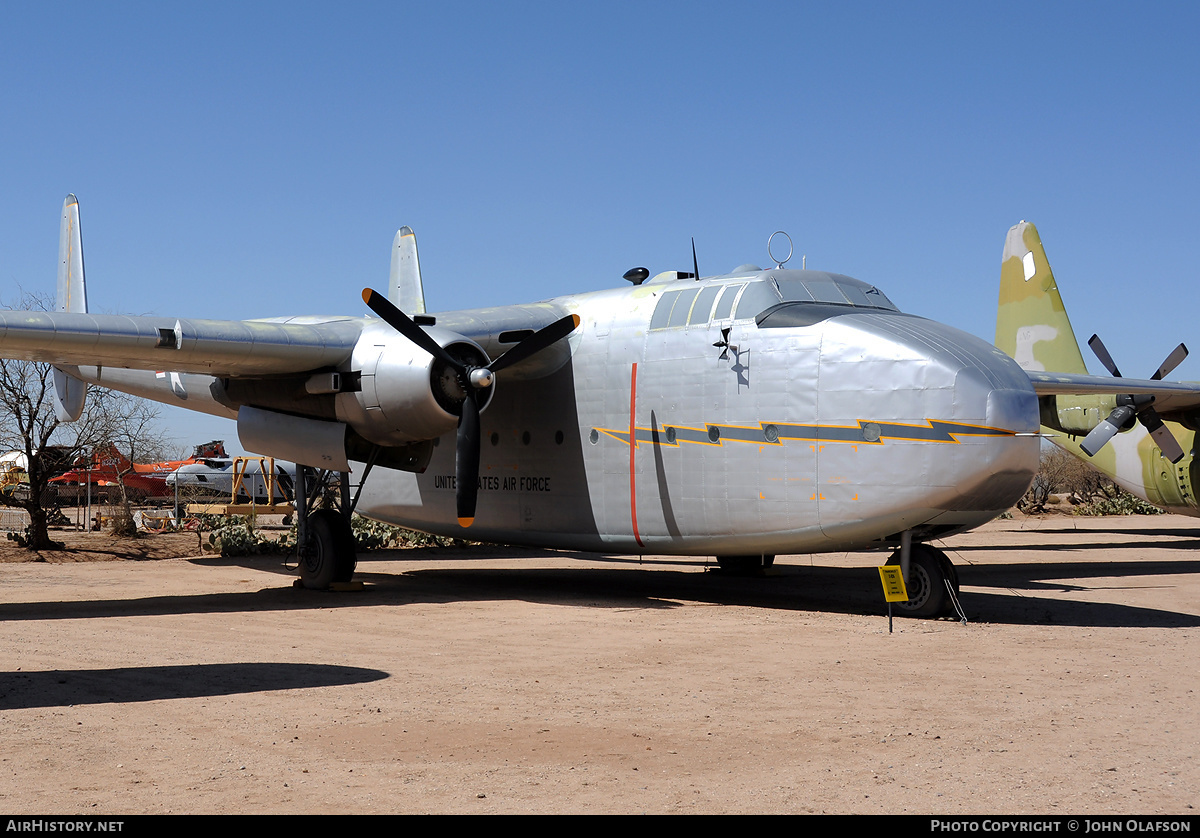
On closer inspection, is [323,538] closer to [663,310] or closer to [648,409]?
[648,409]

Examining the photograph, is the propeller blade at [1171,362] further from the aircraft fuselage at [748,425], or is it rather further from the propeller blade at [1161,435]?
the aircraft fuselage at [748,425]

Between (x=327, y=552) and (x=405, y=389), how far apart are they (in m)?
3.57

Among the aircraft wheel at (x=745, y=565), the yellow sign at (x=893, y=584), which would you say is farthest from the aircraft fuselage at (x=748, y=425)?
the aircraft wheel at (x=745, y=565)

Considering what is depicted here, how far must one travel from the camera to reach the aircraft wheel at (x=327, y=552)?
→ 51.5ft

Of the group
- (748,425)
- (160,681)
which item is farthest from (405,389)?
(160,681)

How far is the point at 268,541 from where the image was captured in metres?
24.5

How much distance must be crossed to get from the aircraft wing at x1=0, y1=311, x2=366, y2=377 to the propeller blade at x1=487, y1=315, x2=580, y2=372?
2228 millimetres

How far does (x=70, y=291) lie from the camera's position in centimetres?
2011

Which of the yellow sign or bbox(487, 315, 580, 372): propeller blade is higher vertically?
bbox(487, 315, 580, 372): propeller blade

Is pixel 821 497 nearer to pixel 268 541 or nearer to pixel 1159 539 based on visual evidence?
pixel 268 541

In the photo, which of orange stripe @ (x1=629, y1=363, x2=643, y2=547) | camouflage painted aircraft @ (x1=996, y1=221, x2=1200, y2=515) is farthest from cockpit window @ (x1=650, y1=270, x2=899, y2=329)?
camouflage painted aircraft @ (x1=996, y1=221, x2=1200, y2=515)

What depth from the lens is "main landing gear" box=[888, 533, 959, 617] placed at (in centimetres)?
1204

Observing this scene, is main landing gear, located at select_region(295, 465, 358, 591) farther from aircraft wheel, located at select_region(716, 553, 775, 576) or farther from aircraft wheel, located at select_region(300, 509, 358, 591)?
aircraft wheel, located at select_region(716, 553, 775, 576)
